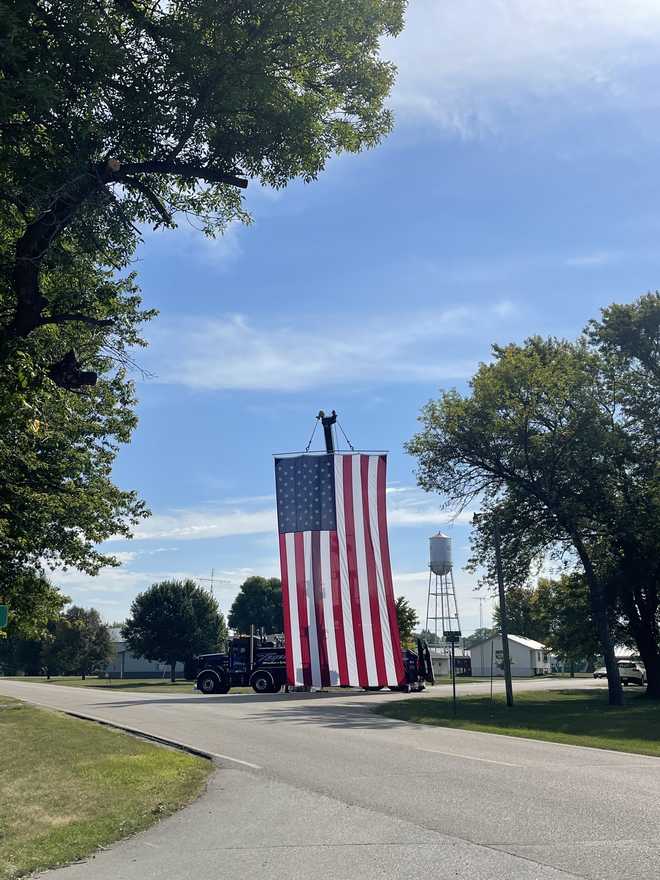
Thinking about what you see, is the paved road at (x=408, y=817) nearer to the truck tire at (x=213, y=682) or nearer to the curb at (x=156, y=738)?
the curb at (x=156, y=738)

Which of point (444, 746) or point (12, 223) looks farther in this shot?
point (444, 746)

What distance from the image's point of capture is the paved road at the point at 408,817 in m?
6.81

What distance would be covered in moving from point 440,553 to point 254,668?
441 inches

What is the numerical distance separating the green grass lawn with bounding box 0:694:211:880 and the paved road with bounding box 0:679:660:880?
409 millimetres

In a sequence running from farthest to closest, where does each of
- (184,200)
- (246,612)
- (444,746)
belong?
(246,612)
(444,746)
(184,200)

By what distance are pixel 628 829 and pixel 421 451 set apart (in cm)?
2701

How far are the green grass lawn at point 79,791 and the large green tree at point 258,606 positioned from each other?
95907 millimetres

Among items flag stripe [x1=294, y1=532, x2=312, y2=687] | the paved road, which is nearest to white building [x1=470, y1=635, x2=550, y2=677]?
flag stripe [x1=294, y1=532, x2=312, y2=687]

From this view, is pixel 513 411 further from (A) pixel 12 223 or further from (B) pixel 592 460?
(A) pixel 12 223

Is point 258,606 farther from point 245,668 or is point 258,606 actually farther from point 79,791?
point 79,791

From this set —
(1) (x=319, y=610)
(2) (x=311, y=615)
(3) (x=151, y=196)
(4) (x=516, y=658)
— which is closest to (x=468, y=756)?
(3) (x=151, y=196)

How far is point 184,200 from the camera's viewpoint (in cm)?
1295

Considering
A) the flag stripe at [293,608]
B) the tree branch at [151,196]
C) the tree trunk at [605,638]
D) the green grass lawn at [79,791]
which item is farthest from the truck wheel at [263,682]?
the tree branch at [151,196]

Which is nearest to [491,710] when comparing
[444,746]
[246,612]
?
[444,746]
